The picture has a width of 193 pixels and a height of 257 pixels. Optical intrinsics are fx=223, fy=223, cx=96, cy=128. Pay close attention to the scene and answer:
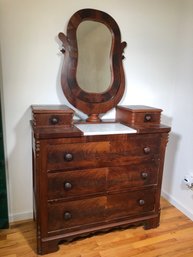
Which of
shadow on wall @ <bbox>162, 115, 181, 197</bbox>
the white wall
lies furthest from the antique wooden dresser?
shadow on wall @ <bbox>162, 115, 181, 197</bbox>

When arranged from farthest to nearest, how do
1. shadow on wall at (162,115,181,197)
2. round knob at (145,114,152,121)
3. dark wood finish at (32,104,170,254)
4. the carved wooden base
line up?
shadow on wall at (162,115,181,197) → round knob at (145,114,152,121) → the carved wooden base → dark wood finish at (32,104,170,254)

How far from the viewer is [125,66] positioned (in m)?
2.07

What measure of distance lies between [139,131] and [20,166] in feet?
3.49

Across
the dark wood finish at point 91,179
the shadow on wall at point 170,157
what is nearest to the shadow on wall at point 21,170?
the dark wood finish at point 91,179

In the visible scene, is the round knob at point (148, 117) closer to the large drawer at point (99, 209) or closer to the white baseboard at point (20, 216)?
the large drawer at point (99, 209)

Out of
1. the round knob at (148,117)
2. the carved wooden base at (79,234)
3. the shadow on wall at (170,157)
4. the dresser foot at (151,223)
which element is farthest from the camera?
the shadow on wall at (170,157)

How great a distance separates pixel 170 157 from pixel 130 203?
835 mm

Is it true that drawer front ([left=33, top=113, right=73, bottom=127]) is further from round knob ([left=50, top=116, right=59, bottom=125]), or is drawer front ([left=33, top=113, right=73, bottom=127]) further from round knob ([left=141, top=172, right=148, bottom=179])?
round knob ([left=141, top=172, right=148, bottom=179])

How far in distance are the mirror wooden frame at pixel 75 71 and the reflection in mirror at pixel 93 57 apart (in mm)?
31

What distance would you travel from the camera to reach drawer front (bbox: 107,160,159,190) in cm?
176

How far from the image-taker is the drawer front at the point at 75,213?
1.65m

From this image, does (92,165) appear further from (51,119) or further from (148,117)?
(148,117)

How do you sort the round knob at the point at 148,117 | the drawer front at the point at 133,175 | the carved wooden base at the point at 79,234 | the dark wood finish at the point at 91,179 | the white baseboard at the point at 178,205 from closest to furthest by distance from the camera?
1. the dark wood finish at the point at 91,179
2. the carved wooden base at the point at 79,234
3. the drawer front at the point at 133,175
4. the round knob at the point at 148,117
5. the white baseboard at the point at 178,205

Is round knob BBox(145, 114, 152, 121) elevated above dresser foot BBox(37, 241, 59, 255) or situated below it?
above
